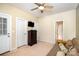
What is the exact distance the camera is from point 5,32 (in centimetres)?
220

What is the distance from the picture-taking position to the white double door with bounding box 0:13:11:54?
2119 mm

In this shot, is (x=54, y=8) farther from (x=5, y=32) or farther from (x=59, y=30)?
(x=5, y=32)

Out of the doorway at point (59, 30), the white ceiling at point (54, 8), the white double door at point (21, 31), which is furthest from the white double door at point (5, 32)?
the doorway at point (59, 30)

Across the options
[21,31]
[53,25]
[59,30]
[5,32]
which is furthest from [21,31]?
[59,30]

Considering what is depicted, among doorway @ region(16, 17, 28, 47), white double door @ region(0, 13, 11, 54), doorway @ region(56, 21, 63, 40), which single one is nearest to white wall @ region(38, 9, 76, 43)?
doorway @ region(56, 21, 63, 40)

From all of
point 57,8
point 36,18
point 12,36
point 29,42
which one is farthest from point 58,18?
point 12,36

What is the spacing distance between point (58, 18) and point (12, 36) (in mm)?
1063

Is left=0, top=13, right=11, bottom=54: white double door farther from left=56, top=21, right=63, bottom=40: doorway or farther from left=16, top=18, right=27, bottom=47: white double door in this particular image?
left=56, top=21, right=63, bottom=40: doorway

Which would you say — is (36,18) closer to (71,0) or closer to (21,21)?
(21,21)

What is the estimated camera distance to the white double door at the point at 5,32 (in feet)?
6.95

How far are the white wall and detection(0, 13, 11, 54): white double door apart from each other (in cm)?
68

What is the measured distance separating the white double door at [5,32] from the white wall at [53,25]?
68 cm

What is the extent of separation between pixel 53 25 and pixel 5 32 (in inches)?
39.8

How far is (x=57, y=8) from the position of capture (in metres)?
2.07
